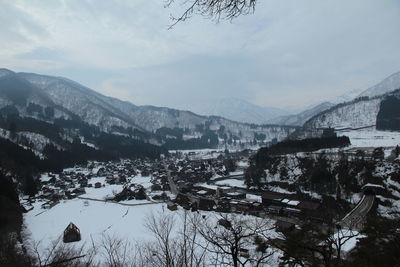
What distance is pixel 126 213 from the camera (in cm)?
2395

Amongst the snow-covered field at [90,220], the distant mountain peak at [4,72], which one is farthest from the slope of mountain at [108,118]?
the snow-covered field at [90,220]

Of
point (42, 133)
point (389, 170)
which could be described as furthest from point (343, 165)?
point (42, 133)

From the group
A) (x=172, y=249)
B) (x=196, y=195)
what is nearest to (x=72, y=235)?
(x=172, y=249)

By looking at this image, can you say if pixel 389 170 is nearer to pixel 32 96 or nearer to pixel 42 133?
pixel 42 133

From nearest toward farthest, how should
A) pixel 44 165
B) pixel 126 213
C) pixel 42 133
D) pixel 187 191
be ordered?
pixel 126 213, pixel 187 191, pixel 44 165, pixel 42 133

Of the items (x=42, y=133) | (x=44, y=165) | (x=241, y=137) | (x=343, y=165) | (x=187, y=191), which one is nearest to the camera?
(x=343, y=165)

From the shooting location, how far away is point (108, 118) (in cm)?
13650

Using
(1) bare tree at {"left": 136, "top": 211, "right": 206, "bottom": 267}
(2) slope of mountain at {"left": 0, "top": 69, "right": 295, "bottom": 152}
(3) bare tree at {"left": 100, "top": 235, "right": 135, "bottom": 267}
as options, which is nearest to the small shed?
(3) bare tree at {"left": 100, "top": 235, "right": 135, "bottom": 267}

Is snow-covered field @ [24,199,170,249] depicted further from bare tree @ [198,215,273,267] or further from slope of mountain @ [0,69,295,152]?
slope of mountain @ [0,69,295,152]

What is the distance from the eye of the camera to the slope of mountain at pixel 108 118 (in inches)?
4611

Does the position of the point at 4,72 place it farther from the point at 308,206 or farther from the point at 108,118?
the point at 308,206

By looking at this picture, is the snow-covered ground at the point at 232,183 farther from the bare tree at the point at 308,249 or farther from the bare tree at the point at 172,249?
the bare tree at the point at 308,249

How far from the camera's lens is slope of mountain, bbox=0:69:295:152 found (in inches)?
4611

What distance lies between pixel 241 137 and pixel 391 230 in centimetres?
14888
